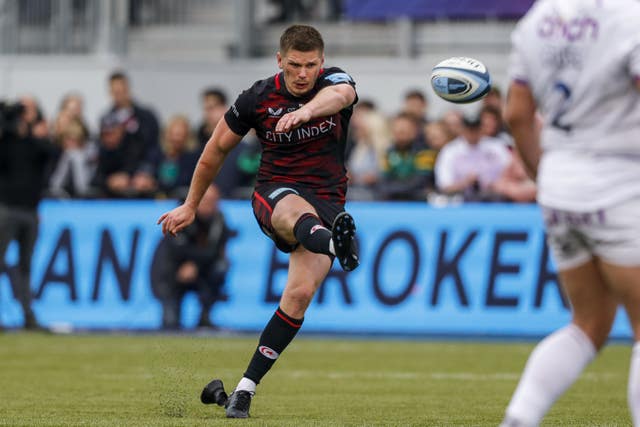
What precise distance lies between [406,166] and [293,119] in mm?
8748

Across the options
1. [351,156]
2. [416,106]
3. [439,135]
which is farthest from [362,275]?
[416,106]

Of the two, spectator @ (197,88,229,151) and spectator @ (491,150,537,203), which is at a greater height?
spectator @ (197,88,229,151)

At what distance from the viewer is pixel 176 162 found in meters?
17.5

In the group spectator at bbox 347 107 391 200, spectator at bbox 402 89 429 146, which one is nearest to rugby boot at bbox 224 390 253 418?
spectator at bbox 347 107 391 200

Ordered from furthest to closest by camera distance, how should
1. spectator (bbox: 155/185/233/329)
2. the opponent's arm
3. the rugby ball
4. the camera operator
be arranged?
1. the camera operator
2. spectator (bbox: 155/185/233/329)
3. the rugby ball
4. the opponent's arm

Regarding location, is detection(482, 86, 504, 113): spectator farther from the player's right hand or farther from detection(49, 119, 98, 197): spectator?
the player's right hand

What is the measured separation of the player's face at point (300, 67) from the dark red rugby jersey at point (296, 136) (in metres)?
0.11

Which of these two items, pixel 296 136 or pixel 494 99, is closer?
pixel 296 136

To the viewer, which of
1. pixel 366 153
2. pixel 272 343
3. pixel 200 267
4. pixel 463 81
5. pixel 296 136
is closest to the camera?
pixel 463 81

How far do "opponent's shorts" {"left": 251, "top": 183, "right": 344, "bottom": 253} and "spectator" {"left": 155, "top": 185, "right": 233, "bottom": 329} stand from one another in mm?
7284

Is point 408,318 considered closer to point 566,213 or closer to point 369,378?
point 369,378

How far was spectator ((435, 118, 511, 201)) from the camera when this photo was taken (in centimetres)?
1590

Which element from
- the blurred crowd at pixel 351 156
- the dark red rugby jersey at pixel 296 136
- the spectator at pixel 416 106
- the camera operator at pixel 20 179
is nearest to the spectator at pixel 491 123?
the blurred crowd at pixel 351 156

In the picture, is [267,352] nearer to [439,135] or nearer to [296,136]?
[296,136]
